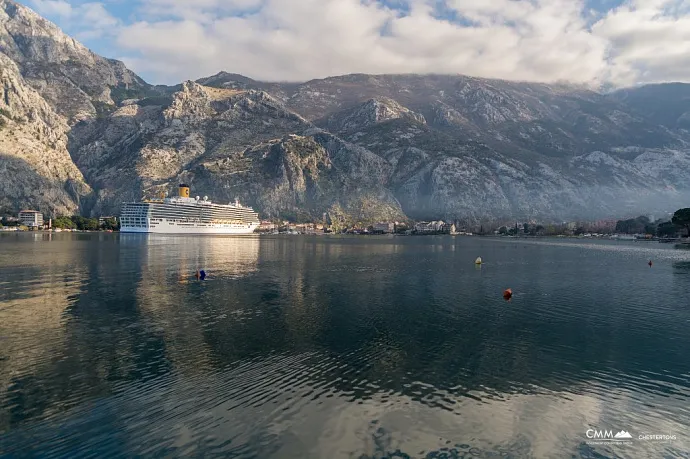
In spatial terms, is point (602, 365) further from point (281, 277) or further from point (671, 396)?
point (281, 277)

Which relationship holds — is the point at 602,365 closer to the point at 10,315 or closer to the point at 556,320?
the point at 556,320

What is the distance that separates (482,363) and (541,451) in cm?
1179

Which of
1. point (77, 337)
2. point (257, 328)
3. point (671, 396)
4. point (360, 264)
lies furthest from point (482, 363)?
point (360, 264)

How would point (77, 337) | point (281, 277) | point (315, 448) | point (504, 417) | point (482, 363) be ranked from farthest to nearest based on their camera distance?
point (281, 277), point (77, 337), point (482, 363), point (504, 417), point (315, 448)

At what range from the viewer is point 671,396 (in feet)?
82.4

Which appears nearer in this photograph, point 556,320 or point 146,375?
point 146,375

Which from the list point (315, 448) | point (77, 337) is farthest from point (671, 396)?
point (77, 337)

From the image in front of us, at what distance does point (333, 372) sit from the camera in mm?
27875

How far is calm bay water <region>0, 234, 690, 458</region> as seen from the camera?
63.1 feet

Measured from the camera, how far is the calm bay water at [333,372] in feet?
63.1

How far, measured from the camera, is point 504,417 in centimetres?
2191

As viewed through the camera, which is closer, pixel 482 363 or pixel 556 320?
pixel 482 363

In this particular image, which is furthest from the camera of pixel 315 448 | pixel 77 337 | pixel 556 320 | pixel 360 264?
pixel 360 264

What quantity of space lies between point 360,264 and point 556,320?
5593 centimetres
